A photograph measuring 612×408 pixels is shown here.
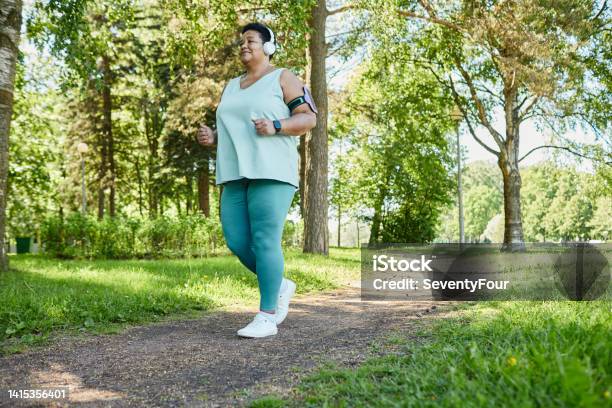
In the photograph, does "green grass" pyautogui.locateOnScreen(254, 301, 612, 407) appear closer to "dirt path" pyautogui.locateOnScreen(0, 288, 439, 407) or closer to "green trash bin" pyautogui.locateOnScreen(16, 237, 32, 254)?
"dirt path" pyautogui.locateOnScreen(0, 288, 439, 407)

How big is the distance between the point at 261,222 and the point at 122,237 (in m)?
12.8

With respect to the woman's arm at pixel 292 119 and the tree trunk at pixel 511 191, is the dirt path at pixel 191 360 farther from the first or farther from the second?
the tree trunk at pixel 511 191

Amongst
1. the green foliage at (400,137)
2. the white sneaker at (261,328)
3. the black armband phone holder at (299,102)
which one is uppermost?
the green foliage at (400,137)

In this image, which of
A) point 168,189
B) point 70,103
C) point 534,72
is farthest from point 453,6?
point 70,103

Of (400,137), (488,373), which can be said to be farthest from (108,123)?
(488,373)

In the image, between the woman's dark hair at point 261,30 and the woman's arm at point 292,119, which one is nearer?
the woman's arm at point 292,119

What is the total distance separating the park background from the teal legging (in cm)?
141

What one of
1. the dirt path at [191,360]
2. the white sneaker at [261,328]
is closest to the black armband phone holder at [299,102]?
the white sneaker at [261,328]

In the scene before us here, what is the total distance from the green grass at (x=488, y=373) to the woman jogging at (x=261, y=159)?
1138 mm

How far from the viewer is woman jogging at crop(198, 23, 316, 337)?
417cm

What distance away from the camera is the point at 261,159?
4.14m

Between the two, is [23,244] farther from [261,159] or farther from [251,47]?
[261,159]

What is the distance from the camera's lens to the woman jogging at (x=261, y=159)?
164 inches

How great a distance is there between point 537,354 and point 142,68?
24431 millimetres
